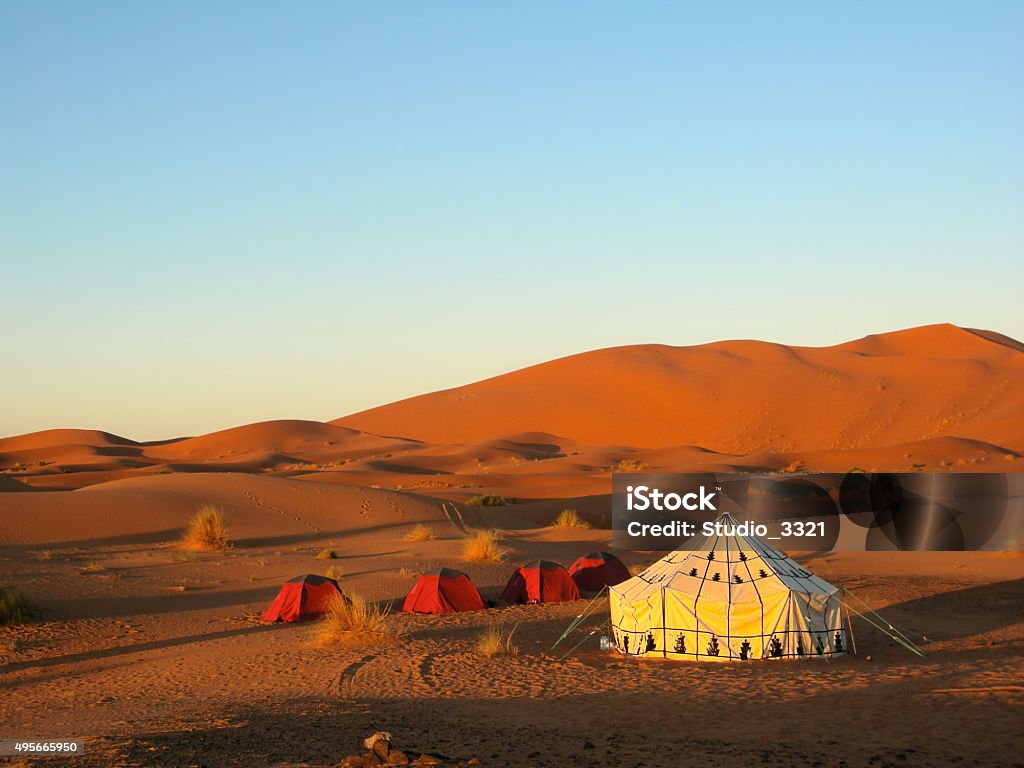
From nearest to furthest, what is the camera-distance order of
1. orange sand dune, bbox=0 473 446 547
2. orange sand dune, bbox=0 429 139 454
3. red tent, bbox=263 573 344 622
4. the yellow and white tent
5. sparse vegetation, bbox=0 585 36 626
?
the yellow and white tent < sparse vegetation, bbox=0 585 36 626 < red tent, bbox=263 573 344 622 < orange sand dune, bbox=0 473 446 547 < orange sand dune, bbox=0 429 139 454

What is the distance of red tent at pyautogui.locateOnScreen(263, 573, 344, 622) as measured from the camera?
21.2 m

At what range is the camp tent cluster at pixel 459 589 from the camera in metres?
21.3

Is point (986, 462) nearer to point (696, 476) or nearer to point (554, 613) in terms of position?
point (696, 476)

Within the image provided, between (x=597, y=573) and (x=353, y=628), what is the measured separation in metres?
7.52

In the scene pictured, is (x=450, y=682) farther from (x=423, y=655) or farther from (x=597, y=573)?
(x=597, y=573)

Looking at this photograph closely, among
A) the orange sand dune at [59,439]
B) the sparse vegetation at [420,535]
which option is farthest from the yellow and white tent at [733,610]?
the orange sand dune at [59,439]

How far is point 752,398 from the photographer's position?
93.3m

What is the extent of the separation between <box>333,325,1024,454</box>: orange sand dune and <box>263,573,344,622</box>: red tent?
190ft

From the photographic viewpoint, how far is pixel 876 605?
888 inches

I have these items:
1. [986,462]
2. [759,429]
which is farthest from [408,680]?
[759,429]

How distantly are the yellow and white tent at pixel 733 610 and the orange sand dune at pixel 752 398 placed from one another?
187ft

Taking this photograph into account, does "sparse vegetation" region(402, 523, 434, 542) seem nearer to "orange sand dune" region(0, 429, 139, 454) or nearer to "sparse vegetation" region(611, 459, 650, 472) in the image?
"sparse vegetation" region(611, 459, 650, 472)

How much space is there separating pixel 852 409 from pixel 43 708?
78.9 m

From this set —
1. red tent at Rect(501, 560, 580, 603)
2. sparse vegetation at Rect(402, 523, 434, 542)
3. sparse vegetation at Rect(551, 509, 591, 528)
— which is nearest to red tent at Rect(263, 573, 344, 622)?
red tent at Rect(501, 560, 580, 603)
